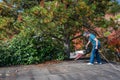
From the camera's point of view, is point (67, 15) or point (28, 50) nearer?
point (67, 15)

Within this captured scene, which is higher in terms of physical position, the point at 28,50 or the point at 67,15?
the point at 67,15

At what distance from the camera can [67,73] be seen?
9867mm

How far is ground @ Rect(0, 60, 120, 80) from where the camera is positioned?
9258mm

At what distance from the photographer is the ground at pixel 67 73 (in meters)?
9.26

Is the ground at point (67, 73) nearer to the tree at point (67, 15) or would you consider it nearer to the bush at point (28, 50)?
the bush at point (28, 50)

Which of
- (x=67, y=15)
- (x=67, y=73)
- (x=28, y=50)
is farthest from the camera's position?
(x=28, y=50)

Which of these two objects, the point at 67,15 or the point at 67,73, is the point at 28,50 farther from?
the point at 67,73

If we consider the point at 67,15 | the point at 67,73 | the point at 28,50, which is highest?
the point at 67,15

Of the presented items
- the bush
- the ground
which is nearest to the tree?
the bush

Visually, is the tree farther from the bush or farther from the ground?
the ground

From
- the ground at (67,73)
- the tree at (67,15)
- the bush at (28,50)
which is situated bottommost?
the ground at (67,73)

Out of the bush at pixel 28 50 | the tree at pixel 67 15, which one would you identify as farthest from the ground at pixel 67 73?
the tree at pixel 67 15

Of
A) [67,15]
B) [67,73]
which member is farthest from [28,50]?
[67,73]

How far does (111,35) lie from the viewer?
1333 centimetres
